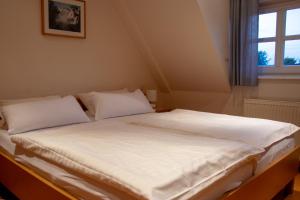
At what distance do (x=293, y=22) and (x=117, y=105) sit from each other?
7.55 ft

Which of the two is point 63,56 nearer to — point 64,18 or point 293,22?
point 64,18

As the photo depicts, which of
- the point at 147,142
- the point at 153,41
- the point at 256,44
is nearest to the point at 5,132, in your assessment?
the point at 147,142

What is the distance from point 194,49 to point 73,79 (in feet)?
4.99

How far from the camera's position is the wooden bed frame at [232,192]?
148 cm

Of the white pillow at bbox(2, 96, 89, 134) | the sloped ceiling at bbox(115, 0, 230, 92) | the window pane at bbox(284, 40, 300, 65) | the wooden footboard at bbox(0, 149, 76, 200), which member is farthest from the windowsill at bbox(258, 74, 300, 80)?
the wooden footboard at bbox(0, 149, 76, 200)

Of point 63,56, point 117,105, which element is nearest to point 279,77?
point 117,105

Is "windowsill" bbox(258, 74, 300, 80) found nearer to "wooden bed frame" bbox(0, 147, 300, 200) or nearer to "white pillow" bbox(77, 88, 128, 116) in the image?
"wooden bed frame" bbox(0, 147, 300, 200)

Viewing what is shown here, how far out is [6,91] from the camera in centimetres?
257

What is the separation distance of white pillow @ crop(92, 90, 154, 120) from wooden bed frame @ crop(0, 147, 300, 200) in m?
0.95

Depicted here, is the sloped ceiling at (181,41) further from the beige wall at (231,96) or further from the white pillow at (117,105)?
the white pillow at (117,105)

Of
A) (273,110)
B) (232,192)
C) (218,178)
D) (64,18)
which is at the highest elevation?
(64,18)

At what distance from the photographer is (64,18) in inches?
114

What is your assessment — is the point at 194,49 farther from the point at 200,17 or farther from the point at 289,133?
the point at 289,133

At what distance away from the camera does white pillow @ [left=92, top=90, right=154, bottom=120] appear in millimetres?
2721
